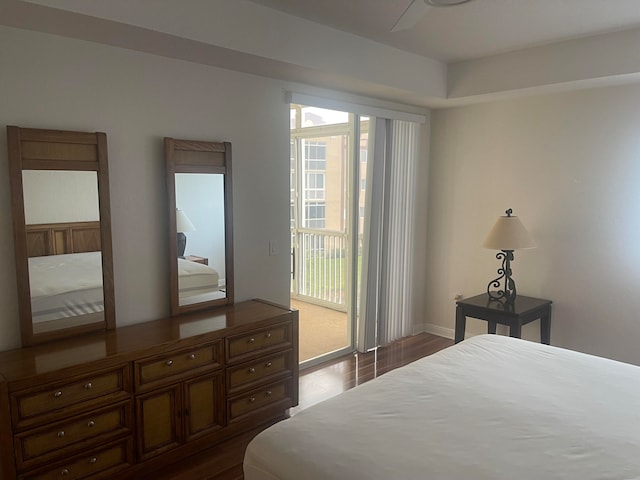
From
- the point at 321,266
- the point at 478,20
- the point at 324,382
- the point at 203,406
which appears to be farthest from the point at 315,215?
the point at 203,406

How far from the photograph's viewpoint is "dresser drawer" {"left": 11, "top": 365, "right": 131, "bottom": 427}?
6.59 feet

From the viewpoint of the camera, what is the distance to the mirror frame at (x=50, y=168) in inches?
88.2

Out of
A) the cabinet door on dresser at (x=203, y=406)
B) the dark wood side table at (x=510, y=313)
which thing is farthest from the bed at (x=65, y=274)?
the dark wood side table at (x=510, y=313)

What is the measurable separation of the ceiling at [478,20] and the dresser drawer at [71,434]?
7.67 ft

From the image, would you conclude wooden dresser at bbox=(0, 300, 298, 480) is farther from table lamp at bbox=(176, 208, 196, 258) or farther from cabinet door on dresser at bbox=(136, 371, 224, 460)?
table lamp at bbox=(176, 208, 196, 258)

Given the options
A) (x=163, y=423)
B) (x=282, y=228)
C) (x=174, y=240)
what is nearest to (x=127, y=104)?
(x=174, y=240)

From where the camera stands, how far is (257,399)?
2945 millimetres

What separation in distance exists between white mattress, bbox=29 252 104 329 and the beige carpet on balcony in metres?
2.00

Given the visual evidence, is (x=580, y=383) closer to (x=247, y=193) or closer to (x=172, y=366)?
(x=172, y=366)

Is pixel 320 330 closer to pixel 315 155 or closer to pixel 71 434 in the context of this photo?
pixel 315 155

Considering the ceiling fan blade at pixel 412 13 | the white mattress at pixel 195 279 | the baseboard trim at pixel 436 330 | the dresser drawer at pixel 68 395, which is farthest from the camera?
the baseboard trim at pixel 436 330

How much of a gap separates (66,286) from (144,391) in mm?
689

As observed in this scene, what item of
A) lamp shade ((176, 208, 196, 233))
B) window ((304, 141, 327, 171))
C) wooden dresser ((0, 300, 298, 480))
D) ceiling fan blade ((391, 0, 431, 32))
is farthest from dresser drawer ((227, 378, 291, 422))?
window ((304, 141, 327, 171))

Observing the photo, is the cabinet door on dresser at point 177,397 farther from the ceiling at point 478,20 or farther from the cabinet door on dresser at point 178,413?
the ceiling at point 478,20
